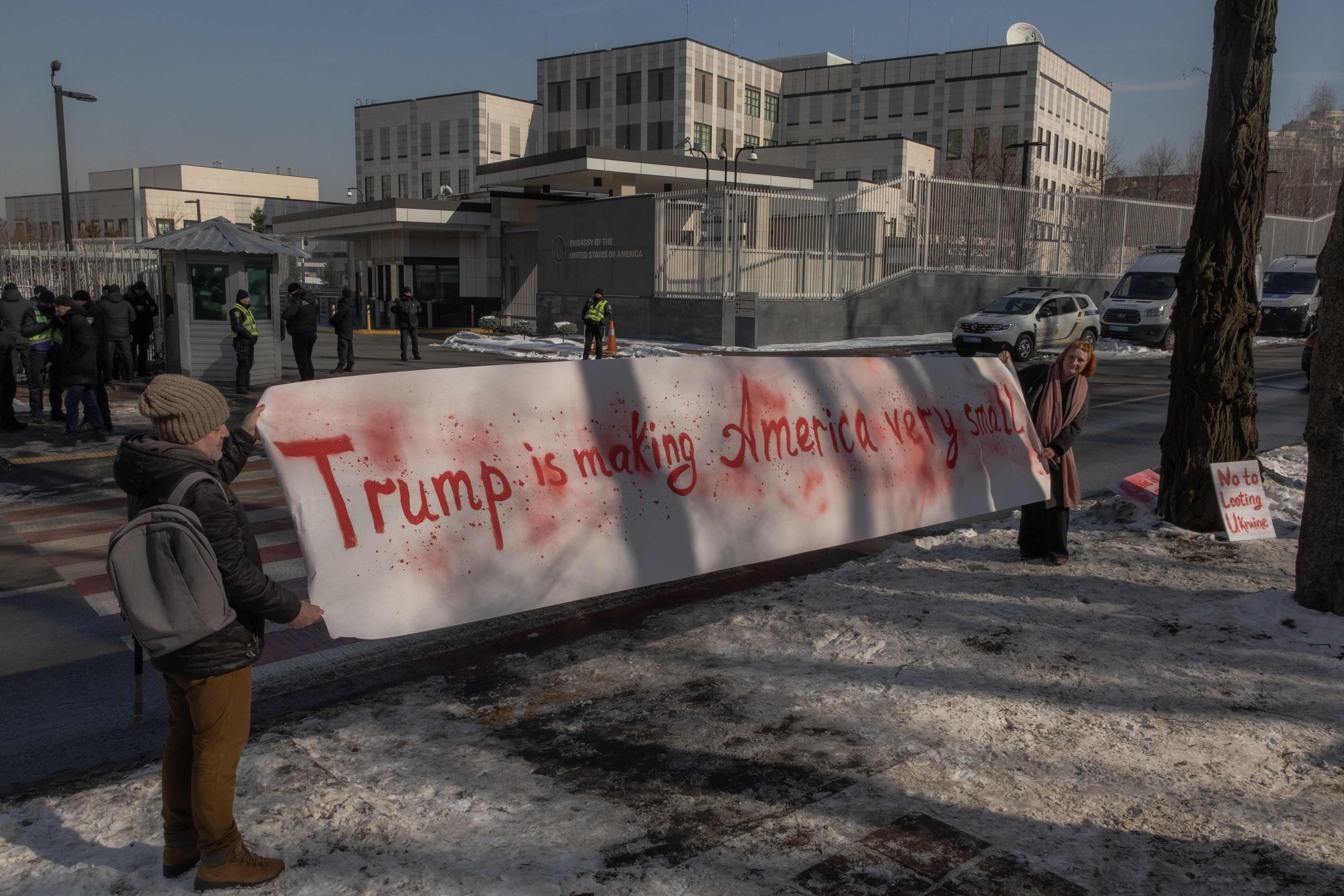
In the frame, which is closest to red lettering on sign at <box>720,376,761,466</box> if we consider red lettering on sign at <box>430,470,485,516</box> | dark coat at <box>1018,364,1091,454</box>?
red lettering on sign at <box>430,470,485,516</box>

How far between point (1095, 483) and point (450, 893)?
9115mm

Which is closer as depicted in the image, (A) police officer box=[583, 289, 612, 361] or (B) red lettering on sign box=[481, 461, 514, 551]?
(B) red lettering on sign box=[481, 461, 514, 551]

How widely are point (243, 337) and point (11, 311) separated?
3.76 m

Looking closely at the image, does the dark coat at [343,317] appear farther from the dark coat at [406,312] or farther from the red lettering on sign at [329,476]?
the red lettering on sign at [329,476]

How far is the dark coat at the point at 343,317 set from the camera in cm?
2053

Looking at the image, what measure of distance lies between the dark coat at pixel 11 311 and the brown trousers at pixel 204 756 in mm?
12556

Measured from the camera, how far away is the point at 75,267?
20781mm

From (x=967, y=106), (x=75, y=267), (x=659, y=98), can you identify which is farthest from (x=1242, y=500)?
(x=967, y=106)

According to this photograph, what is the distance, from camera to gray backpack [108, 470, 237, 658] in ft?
9.75

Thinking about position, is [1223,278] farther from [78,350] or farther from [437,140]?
[437,140]

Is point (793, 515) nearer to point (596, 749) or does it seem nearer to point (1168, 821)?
point (596, 749)

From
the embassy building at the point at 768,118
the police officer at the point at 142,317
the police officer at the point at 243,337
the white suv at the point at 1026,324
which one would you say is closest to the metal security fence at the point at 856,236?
the white suv at the point at 1026,324

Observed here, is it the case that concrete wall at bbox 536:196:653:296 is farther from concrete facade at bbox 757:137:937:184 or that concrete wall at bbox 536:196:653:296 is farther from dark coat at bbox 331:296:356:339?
concrete facade at bbox 757:137:937:184

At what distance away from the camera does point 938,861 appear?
342 cm
